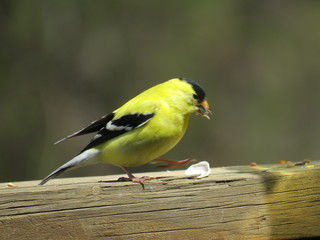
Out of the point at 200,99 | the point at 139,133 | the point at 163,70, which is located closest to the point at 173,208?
the point at 139,133

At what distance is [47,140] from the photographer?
20.9 ft

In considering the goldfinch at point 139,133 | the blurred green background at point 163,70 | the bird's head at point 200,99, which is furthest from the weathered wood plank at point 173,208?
the blurred green background at point 163,70

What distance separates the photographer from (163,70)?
7.58m

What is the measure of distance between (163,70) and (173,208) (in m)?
5.57

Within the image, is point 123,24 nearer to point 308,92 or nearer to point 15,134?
point 15,134

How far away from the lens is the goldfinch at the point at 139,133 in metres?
2.62

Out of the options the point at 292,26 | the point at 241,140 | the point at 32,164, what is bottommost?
the point at 241,140

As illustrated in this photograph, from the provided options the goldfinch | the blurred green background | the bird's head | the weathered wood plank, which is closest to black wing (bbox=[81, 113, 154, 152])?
the goldfinch

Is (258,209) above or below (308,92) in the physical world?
above

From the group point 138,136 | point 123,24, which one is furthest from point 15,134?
point 138,136

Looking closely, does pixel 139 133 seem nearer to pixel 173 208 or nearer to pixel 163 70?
pixel 173 208

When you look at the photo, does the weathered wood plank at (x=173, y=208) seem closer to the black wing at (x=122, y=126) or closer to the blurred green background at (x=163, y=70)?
the black wing at (x=122, y=126)

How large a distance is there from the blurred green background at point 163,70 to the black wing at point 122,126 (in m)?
3.74

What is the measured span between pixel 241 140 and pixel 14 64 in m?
3.34
